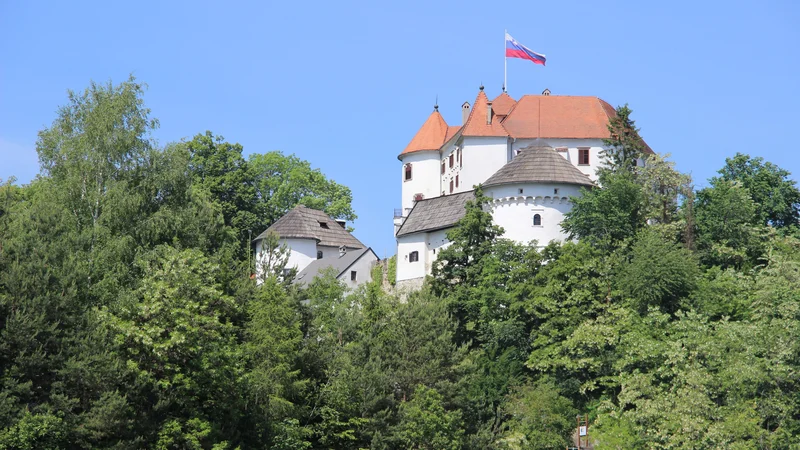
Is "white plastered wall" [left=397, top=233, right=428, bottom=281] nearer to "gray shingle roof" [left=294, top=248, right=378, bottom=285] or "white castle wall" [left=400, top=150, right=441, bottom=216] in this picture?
"gray shingle roof" [left=294, top=248, right=378, bottom=285]

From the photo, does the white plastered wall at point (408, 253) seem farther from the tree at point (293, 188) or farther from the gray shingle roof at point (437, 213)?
the tree at point (293, 188)

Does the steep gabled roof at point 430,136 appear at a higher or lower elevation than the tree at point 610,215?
higher

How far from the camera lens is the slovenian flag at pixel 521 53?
79.8 meters

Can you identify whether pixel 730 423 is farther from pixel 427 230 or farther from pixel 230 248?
pixel 427 230

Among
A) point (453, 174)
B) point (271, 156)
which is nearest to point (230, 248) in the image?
point (453, 174)

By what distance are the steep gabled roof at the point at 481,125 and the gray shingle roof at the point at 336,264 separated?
9.41 metres

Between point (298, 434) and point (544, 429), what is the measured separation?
11.8 metres

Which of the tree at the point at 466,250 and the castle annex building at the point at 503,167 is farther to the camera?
the castle annex building at the point at 503,167

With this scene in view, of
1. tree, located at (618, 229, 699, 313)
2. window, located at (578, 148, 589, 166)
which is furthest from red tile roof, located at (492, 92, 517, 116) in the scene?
tree, located at (618, 229, 699, 313)

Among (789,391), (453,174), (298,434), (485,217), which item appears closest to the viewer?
(298,434)

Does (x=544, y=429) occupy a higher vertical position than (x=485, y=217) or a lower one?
lower

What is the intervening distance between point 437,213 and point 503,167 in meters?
4.47

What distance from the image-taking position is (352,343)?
169 feet

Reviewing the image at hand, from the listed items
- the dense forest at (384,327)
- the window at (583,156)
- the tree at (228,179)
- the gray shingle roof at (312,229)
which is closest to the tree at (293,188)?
the tree at (228,179)
